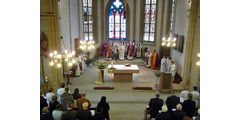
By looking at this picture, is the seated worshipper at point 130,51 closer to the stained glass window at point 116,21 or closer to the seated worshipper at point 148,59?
the seated worshipper at point 148,59

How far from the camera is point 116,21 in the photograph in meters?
18.8

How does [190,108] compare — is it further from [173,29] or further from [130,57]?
[130,57]

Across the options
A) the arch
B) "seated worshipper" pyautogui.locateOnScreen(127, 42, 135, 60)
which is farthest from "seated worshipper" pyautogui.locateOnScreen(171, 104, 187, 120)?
the arch

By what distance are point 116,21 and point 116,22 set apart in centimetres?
10

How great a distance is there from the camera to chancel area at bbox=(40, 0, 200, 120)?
6.50m

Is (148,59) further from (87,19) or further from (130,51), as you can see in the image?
(87,19)

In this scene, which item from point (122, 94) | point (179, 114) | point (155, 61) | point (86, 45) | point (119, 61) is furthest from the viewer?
point (119, 61)

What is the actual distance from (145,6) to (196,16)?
881 centimetres

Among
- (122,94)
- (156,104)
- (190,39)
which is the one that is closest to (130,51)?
(122,94)

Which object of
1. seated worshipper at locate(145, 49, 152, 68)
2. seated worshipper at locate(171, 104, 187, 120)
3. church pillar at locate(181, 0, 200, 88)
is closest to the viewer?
seated worshipper at locate(171, 104, 187, 120)

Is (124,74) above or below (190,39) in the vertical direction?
below

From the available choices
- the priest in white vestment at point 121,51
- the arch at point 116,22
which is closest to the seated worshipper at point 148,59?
the priest in white vestment at point 121,51

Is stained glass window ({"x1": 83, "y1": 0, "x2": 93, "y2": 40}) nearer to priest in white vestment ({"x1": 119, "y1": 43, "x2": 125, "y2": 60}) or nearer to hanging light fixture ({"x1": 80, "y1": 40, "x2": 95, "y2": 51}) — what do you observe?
priest in white vestment ({"x1": 119, "y1": 43, "x2": 125, "y2": 60})

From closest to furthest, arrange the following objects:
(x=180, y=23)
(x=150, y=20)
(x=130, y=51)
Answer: (x=180, y=23)
(x=130, y=51)
(x=150, y=20)
